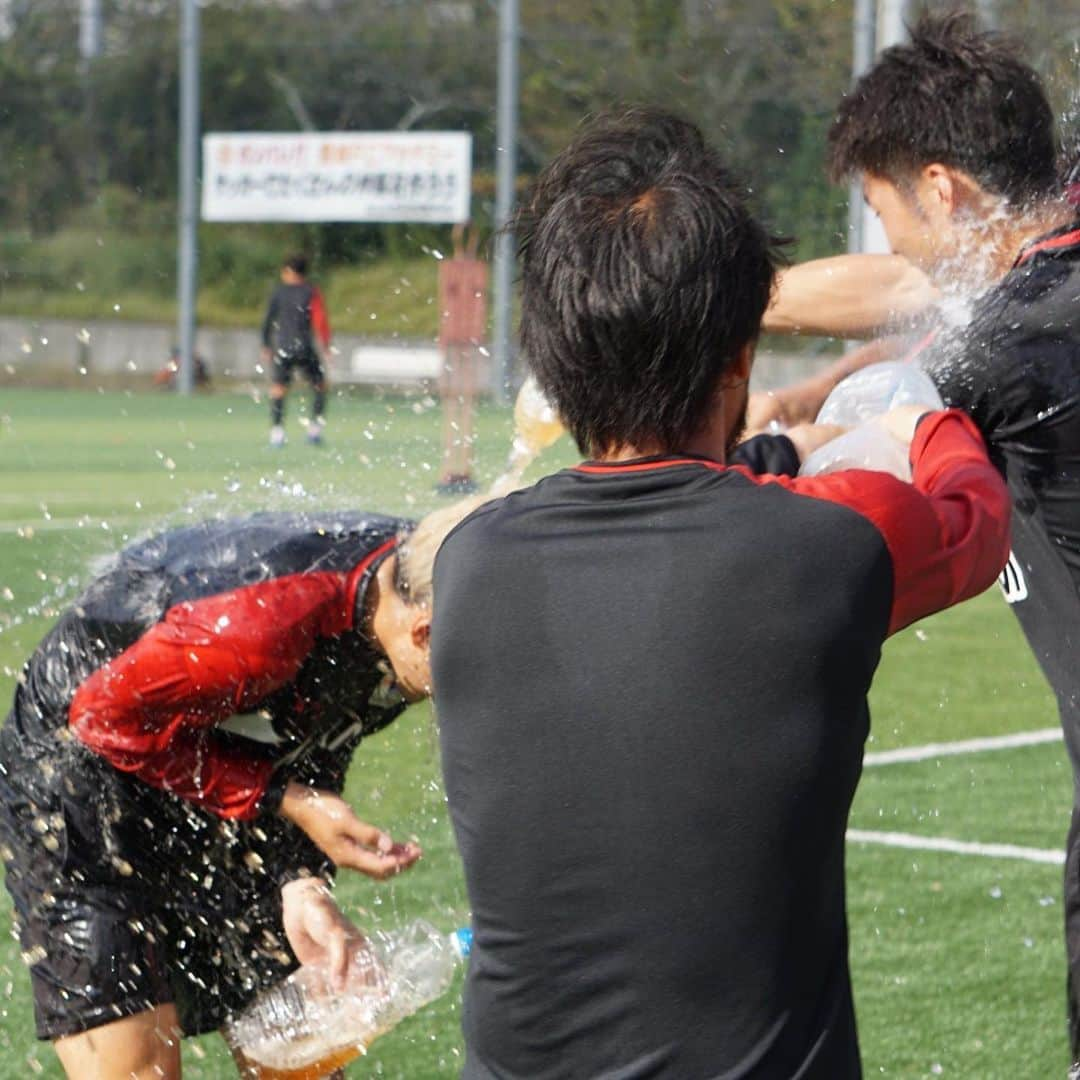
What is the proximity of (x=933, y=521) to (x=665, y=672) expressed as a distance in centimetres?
34

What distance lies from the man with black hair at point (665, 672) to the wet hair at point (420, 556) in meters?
1.05

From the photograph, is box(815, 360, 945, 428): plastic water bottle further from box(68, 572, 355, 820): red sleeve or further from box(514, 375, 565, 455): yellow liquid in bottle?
box(68, 572, 355, 820): red sleeve

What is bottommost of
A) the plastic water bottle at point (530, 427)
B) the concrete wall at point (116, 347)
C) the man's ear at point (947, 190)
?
the concrete wall at point (116, 347)

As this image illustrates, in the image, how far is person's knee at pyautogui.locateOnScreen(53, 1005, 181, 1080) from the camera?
3.43 m

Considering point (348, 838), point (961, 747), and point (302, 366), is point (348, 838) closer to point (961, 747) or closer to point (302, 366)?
point (961, 747)

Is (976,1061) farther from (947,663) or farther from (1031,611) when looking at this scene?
(947,663)

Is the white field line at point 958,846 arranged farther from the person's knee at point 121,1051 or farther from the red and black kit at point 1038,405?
the person's knee at point 121,1051

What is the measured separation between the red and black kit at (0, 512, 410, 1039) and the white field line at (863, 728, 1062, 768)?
431cm

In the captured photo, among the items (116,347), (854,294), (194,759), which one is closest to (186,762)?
(194,759)

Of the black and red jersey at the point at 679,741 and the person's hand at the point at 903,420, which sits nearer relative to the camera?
the black and red jersey at the point at 679,741

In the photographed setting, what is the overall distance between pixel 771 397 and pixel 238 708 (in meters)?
1.11

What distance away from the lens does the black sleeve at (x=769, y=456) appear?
9.48 ft

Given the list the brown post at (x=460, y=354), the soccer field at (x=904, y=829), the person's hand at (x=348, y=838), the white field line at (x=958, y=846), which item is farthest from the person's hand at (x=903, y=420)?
the white field line at (x=958, y=846)

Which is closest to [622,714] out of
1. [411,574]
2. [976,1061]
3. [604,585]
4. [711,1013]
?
[604,585]
